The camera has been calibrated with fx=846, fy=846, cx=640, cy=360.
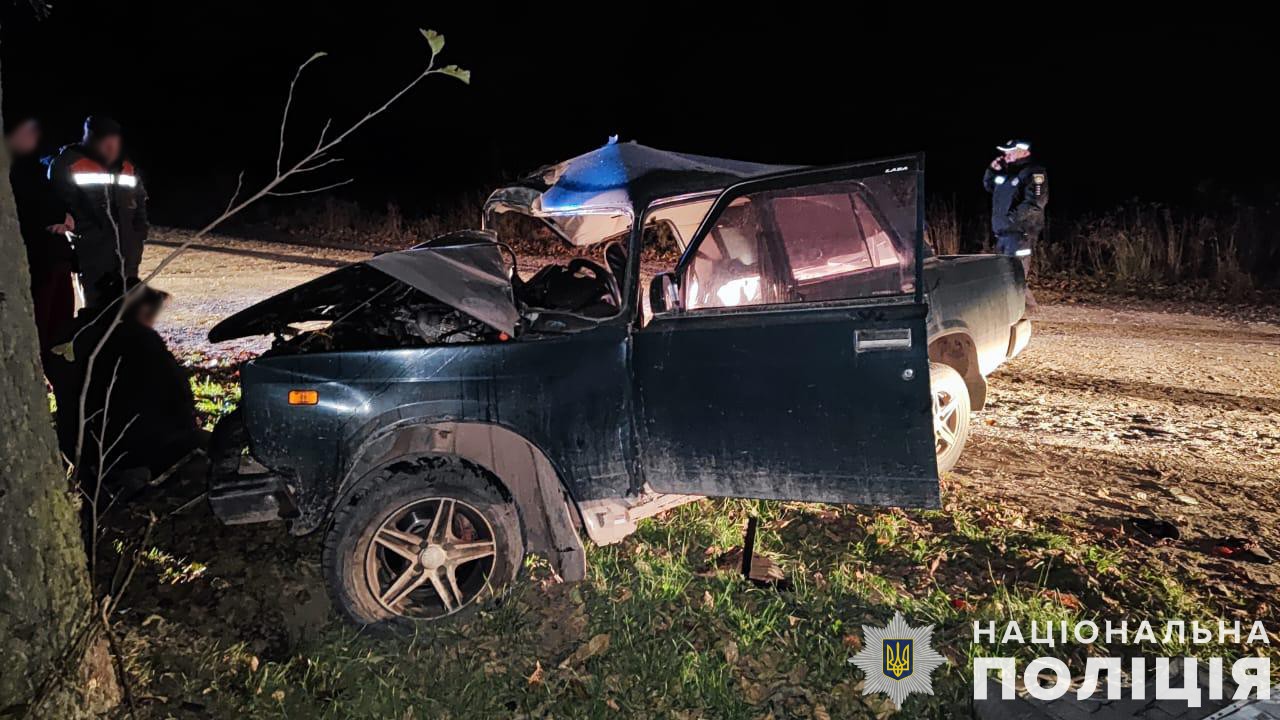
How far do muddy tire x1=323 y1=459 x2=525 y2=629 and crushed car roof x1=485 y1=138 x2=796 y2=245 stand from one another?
4.38 ft

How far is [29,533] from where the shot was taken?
8.55ft

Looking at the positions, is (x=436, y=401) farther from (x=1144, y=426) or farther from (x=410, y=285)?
(x=1144, y=426)

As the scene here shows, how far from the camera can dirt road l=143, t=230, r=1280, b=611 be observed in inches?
171

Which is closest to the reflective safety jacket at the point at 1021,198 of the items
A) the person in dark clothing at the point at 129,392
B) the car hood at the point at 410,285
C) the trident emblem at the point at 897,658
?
the car hood at the point at 410,285

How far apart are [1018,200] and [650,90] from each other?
30.9 meters

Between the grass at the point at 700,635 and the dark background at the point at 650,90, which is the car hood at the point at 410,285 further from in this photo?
the dark background at the point at 650,90

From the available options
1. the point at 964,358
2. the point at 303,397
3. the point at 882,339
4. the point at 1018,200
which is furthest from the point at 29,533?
the point at 1018,200

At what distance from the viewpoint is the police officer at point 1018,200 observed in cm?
895

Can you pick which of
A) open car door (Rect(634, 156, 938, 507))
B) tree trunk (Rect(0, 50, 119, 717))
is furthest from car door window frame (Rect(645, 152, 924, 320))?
tree trunk (Rect(0, 50, 119, 717))

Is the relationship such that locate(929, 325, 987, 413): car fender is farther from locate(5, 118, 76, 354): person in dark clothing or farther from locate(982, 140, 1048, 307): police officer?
locate(5, 118, 76, 354): person in dark clothing

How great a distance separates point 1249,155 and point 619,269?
25933mm

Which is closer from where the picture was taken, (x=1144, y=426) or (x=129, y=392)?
(x=129, y=392)

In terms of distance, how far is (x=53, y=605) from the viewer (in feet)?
8.81

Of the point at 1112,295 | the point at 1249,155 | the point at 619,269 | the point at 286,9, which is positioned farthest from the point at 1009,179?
the point at 286,9
